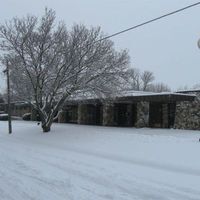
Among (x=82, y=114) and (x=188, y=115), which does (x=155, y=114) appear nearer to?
(x=188, y=115)

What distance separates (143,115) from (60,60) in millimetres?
8490

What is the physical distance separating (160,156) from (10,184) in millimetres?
7303

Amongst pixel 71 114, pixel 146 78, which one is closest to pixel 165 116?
pixel 71 114

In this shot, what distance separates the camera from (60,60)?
87.5 ft

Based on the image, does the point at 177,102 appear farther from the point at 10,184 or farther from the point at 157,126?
the point at 10,184

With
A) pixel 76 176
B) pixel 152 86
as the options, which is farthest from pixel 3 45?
pixel 152 86

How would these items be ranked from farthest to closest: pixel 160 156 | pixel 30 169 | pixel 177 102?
pixel 177 102, pixel 160 156, pixel 30 169

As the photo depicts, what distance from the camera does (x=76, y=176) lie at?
11.8 meters

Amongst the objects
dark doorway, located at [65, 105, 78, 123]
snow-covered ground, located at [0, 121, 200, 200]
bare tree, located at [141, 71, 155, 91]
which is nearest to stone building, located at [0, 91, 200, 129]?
dark doorway, located at [65, 105, 78, 123]

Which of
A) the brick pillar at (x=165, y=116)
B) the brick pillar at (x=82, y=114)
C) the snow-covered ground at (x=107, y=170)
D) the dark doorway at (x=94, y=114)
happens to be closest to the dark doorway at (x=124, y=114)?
the dark doorway at (x=94, y=114)

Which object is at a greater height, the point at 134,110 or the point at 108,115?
the point at 134,110

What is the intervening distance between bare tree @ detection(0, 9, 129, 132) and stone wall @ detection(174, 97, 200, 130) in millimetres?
5479

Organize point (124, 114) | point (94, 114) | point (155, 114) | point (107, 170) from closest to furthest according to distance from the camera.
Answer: point (107, 170) < point (155, 114) < point (124, 114) < point (94, 114)

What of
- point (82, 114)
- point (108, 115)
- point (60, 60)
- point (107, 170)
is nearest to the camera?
point (107, 170)
